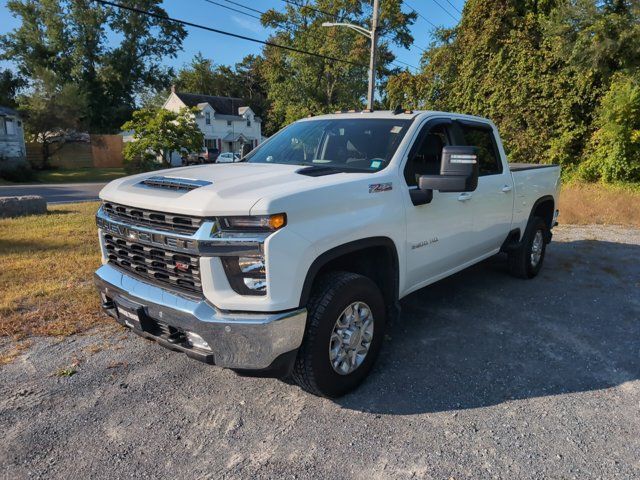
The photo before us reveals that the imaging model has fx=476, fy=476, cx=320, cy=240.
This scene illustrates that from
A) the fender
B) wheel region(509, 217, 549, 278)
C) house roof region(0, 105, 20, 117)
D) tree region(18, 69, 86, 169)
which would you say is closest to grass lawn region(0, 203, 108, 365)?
the fender

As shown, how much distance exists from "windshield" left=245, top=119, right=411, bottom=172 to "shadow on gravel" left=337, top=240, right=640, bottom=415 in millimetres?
1374

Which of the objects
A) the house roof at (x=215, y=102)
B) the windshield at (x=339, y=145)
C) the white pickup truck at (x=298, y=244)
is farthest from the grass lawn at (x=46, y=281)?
the house roof at (x=215, y=102)

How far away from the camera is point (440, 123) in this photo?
13.8 ft

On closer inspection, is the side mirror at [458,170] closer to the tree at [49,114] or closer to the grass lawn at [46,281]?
the grass lawn at [46,281]

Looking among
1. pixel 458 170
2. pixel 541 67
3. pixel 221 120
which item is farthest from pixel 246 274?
pixel 221 120

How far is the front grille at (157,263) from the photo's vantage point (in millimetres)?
2773

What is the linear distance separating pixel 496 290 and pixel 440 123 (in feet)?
7.78

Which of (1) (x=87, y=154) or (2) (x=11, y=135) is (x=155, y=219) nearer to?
(2) (x=11, y=135)

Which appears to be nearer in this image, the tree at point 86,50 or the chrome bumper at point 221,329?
the chrome bumper at point 221,329

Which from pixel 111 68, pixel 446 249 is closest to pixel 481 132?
pixel 446 249

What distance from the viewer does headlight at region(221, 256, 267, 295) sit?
2.61m

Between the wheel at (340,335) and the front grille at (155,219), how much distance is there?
85 centimetres

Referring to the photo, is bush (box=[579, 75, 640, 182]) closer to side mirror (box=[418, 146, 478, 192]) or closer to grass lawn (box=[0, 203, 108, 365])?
side mirror (box=[418, 146, 478, 192])

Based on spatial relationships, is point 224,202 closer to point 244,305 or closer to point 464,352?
point 244,305
